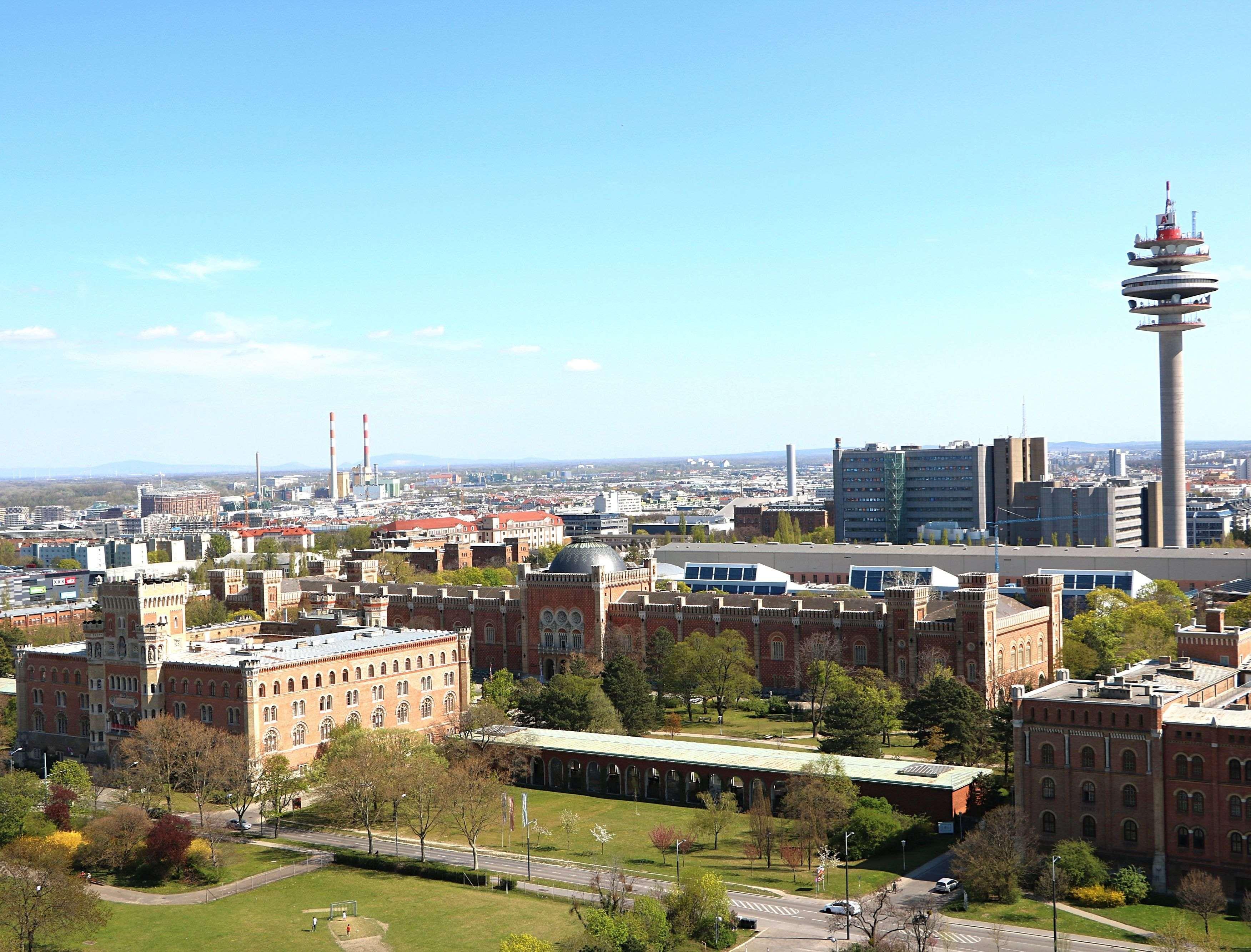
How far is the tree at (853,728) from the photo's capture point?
275 feet

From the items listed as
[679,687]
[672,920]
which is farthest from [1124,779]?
[679,687]

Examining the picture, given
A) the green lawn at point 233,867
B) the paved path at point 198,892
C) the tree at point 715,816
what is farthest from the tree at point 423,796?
the tree at point 715,816

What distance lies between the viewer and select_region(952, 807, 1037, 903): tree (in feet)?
202

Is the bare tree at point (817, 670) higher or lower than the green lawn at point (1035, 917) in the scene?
higher

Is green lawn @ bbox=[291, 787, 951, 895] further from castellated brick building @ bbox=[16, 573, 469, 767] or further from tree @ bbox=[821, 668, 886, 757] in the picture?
castellated brick building @ bbox=[16, 573, 469, 767]

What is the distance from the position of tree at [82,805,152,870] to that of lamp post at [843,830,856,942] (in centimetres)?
3850

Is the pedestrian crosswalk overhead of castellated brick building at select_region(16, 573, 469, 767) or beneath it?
beneath

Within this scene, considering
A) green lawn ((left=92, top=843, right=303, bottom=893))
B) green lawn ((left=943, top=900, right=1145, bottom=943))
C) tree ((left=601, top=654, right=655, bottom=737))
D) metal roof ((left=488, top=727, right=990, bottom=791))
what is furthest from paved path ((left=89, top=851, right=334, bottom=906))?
green lawn ((left=943, top=900, right=1145, bottom=943))

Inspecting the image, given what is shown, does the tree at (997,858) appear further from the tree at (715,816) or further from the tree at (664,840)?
A: the tree at (664,840)

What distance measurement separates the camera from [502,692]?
102 meters

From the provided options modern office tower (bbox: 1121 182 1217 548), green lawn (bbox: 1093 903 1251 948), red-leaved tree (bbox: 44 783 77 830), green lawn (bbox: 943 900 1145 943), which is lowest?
green lawn (bbox: 943 900 1145 943)

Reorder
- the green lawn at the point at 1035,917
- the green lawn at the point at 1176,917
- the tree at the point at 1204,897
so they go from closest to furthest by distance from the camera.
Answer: the green lawn at the point at 1176,917, the tree at the point at 1204,897, the green lawn at the point at 1035,917

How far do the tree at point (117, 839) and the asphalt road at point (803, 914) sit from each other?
469 inches

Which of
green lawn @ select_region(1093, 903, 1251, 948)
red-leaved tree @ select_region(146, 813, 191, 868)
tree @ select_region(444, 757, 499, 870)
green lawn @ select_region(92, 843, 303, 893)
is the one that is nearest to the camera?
green lawn @ select_region(1093, 903, 1251, 948)
